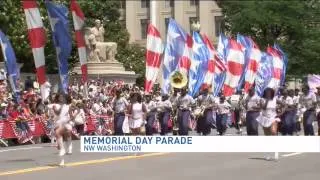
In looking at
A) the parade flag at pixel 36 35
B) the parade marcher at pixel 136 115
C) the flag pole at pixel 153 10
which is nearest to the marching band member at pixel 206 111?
the parade marcher at pixel 136 115

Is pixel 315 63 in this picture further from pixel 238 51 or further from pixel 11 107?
pixel 11 107

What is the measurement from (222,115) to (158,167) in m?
11.6

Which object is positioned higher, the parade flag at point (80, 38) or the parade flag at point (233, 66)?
the parade flag at point (80, 38)

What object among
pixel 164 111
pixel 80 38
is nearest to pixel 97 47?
pixel 164 111

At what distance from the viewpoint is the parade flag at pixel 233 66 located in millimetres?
30133

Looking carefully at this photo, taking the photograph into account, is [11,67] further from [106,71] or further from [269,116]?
[106,71]

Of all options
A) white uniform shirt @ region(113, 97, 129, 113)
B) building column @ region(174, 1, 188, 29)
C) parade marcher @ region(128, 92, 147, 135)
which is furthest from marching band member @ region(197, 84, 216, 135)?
building column @ region(174, 1, 188, 29)

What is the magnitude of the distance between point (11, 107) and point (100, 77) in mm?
10682

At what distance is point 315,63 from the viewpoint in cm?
5116

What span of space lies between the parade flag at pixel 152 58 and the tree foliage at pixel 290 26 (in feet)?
93.4

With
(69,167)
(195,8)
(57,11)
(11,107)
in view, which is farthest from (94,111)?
(195,8)

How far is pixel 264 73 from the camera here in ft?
110

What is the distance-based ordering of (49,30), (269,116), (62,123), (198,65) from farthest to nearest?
(49,30), (198,65), (269,116), (62,123)

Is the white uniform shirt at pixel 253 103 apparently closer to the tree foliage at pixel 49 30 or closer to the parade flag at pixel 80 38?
the parade flag at pixel 80 38
